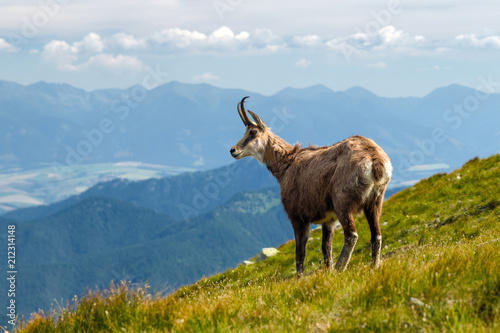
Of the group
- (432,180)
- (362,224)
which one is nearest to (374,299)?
(362,224)

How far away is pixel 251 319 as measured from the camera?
666cm

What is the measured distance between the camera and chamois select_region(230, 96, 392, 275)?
10469mm

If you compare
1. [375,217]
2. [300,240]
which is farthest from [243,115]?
[375,217]

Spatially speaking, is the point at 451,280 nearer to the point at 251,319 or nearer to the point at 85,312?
the point at 251,319

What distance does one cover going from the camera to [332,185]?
11203 mm

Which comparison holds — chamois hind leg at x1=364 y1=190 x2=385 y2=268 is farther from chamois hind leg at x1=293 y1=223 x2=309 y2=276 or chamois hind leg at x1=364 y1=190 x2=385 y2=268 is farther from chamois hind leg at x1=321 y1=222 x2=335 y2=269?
chamois hind leg at x1=293 y1=223 x2=309 y2=276

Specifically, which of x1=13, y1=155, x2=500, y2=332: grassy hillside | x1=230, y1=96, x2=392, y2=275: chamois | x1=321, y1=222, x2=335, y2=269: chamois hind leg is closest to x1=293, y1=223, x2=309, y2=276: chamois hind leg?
x1=230, y1=96, x2=392, y2=275: chamois

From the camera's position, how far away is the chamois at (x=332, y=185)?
34.3ft

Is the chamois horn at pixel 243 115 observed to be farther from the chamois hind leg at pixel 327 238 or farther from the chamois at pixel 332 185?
the chamois hind leg at pixel 327 238

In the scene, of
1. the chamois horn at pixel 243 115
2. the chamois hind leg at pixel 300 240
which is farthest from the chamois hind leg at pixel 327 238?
the chamois horn at pixel 243 115

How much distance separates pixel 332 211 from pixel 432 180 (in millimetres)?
17962

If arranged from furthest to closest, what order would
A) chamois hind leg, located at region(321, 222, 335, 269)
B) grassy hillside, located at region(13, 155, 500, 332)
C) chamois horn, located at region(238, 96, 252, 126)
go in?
chamois horn, located at region(238, 96, 252, 126) < chamois hind leg, located at region(321, 222, 335, 269) < grassy hillside, located at region(13, 155, 500, 332)

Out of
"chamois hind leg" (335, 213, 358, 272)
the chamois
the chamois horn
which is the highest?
the chamois horn

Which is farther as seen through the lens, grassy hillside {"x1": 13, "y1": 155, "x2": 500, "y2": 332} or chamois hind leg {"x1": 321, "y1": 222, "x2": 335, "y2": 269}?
chamois hind leg {"x1": 321, "y1": 222, "x2": 335, "y2": 269}
